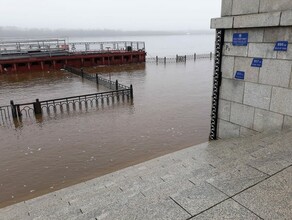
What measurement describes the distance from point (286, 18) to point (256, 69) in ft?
5.37

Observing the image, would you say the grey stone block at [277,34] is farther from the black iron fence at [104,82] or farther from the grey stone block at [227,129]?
the black iron fence at [104,82]

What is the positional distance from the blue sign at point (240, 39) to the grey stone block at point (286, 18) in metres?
1.28

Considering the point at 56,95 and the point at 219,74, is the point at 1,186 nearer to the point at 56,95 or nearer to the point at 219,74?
the point at 219,74

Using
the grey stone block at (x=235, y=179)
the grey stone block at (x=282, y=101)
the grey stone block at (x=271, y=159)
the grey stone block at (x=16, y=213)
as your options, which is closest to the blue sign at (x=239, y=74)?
the grey stone block at (x=282, y=101)

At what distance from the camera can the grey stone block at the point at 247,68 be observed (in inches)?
287

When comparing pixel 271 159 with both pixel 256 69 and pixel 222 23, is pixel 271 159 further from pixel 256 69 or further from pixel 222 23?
pixel 222 23

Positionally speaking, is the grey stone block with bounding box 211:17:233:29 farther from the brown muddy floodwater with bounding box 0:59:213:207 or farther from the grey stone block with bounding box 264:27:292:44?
the brown muddy floodwater with bounding box 0:59:213:207

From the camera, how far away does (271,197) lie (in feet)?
13.2

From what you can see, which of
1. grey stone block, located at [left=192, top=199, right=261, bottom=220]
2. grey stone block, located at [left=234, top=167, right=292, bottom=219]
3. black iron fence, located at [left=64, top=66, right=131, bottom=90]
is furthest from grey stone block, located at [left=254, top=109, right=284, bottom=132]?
black iron fence, located at [left=64, top=66, right=131, bottom=90]

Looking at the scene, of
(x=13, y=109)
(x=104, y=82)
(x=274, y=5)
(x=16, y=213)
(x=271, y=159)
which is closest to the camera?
(x=271, y=159)

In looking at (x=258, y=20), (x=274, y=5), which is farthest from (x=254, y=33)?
(x=274, y=5)

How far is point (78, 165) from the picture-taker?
9.44 meters

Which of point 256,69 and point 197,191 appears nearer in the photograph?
point 197,191

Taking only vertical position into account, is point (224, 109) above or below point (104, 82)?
above
